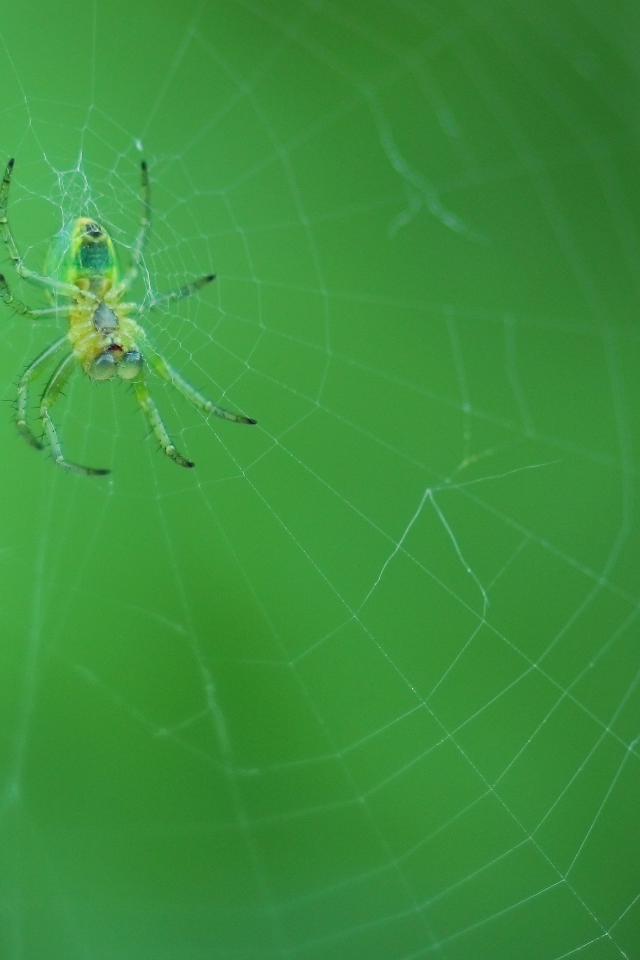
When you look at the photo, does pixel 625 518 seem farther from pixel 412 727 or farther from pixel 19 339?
pixel 19 339

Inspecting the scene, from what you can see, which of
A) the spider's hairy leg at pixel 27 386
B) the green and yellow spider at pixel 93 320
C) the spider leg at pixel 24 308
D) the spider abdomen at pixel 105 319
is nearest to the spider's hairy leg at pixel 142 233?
the green and yellow spider at pixel 93 320

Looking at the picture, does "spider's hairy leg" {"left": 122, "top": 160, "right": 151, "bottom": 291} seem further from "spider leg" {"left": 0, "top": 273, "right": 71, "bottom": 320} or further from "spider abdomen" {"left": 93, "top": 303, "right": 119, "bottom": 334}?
"spider leg" {"left": 0, "top": 273, "right": 71, "bottom": 320}

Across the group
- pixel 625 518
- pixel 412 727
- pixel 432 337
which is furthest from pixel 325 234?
pixel 412 727

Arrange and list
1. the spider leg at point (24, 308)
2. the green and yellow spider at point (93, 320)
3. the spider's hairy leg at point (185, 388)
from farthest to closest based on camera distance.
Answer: the spider's hairy leg at point (185, 388)
the green and yellow spider at point (93, 320)
the spider leg at point (24, 308)

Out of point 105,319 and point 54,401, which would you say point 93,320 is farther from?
point 54,401

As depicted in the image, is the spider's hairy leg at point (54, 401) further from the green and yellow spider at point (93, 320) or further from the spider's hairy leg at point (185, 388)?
the spider's hairy leg at point (185, 388)

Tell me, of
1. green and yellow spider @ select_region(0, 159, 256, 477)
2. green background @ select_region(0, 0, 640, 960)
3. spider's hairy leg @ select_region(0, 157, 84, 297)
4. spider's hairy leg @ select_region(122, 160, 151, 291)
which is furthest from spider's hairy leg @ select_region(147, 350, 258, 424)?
spider's hairy leg @ select_region(0, 157, 84, 297)
